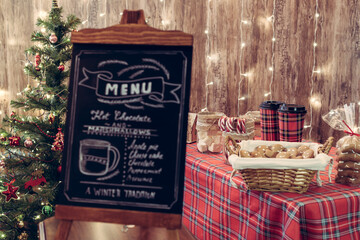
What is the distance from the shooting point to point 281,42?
2.78 m

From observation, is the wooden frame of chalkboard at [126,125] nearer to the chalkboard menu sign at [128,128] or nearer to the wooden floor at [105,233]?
the chalkboard menu sign at [128,128]

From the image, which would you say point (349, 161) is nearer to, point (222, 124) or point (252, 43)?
point (222, 124)

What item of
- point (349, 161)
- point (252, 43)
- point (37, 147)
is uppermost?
point (252, 43)

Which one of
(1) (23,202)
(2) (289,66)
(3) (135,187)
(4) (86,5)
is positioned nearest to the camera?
(3) (135,187)

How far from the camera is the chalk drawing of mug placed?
1106 millimetres

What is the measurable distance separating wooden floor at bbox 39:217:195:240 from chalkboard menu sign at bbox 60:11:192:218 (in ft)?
1.04

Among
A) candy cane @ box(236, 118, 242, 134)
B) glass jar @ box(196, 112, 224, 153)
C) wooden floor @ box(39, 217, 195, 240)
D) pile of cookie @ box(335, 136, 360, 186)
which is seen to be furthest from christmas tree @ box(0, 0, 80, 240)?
pile of cookie @ box(335, 136, 360, 186)

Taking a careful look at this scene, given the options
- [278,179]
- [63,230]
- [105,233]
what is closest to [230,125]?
[278,179]

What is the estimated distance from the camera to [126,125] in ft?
3.64

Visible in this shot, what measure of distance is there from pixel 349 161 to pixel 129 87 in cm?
88

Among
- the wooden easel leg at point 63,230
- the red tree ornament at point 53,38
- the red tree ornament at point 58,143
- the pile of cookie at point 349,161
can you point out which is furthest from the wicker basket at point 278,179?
the red tree ornament at point 53,38

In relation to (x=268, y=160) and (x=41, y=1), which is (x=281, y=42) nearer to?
(x=268, y=160)

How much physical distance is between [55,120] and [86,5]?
175 cm

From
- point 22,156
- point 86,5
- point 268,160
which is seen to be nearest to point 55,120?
point 22,156
